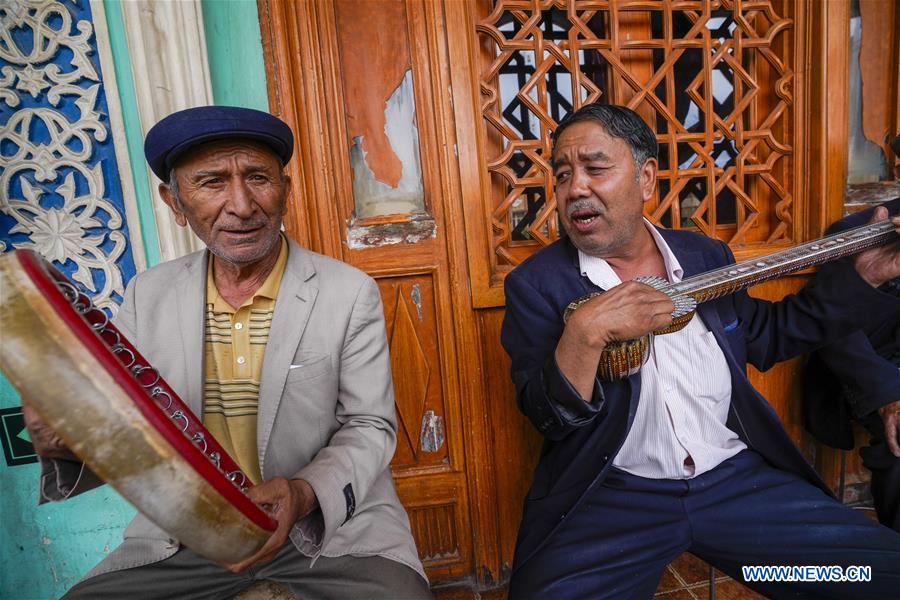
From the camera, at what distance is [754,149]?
2514 millimetres

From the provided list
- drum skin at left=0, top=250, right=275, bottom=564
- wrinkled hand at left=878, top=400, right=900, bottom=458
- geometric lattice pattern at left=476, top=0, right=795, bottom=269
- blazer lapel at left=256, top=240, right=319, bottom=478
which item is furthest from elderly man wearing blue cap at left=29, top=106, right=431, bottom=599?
wrinkled hand at left=878, top=400, right=900, bottom=458

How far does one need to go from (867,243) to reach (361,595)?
1.99 m

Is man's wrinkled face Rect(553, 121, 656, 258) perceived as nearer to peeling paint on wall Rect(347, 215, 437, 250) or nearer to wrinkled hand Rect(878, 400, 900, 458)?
peeling paint on wall Rect(347, 215, 437, 250)

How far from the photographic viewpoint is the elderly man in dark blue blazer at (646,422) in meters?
1.43

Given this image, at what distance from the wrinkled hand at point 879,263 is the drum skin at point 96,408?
2.13 m

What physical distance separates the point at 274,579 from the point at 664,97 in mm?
2536

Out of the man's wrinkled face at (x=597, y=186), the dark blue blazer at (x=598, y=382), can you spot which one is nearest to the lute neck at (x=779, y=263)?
the dark blue blazer at (x=598, y=382)

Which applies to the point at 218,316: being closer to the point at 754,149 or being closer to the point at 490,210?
the point at 490,210

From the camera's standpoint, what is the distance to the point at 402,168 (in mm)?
2162

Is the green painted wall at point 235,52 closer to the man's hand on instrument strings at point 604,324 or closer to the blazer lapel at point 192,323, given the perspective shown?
the blazer lapel at point 192,323

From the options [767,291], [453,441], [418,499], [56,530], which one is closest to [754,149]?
[767,291]

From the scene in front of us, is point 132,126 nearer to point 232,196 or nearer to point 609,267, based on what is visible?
point 232,196

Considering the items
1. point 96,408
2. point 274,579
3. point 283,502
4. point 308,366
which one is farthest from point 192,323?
point 96,408

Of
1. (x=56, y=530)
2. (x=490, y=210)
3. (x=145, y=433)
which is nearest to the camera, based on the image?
(x=145, y=433)
